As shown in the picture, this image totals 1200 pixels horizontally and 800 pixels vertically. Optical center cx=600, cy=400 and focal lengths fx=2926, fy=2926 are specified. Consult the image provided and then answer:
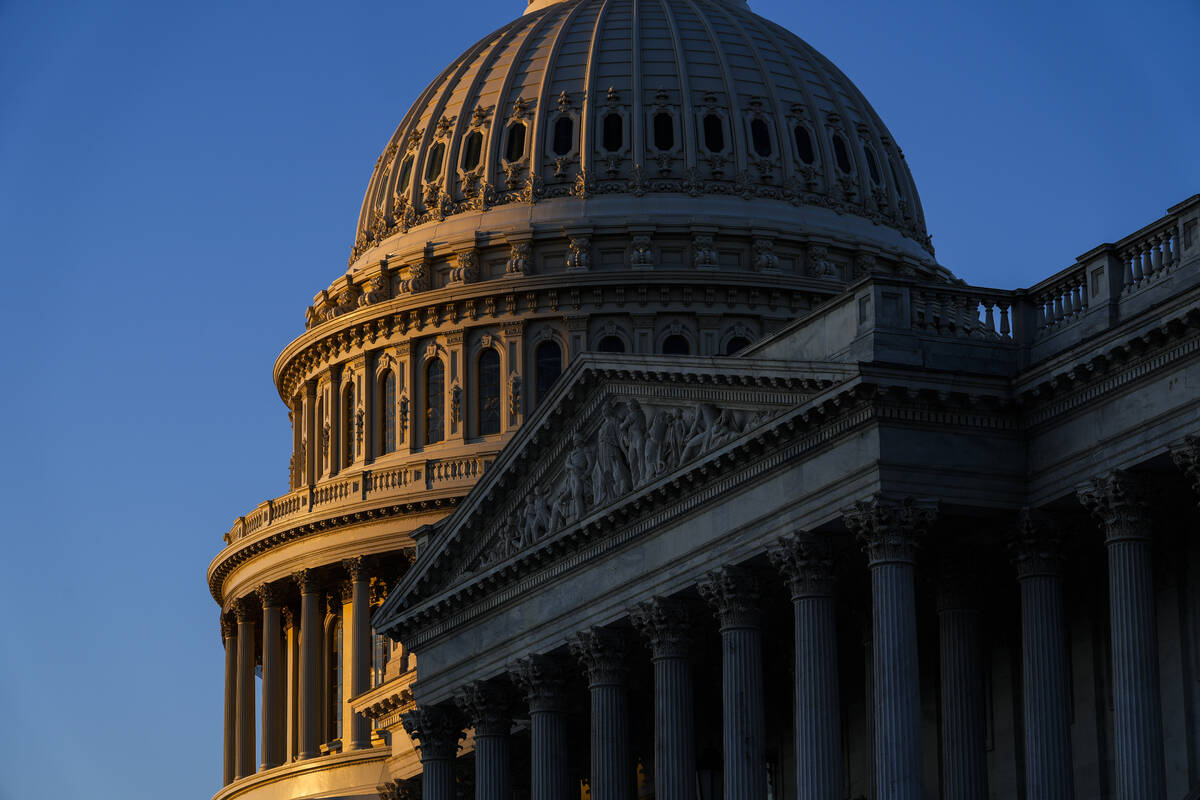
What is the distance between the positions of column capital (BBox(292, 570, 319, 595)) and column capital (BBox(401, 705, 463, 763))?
37805 mm

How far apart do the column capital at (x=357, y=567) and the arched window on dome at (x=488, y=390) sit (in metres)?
6.81

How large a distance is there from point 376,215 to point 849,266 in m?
19.7

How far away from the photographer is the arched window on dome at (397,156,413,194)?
4555 inches

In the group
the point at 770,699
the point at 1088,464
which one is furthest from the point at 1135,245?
the point at 770,699

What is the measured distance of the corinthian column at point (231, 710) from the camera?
389ft

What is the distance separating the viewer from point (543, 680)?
227 feet

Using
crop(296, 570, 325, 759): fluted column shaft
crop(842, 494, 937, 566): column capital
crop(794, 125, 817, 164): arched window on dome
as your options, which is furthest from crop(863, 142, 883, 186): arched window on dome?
crop(842, 494, 937, 566): column capital

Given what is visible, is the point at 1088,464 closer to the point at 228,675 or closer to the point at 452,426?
the point at 452,426

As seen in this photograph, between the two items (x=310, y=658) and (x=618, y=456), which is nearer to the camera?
(x=618, y=456)

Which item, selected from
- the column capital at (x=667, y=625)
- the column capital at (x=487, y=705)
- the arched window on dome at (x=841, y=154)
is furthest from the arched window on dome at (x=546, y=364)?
the column capital at (x=667, y=625)

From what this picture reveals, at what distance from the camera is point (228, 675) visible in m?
121

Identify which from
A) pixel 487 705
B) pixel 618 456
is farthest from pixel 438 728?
pixel 618 456

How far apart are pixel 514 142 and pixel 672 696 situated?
5184 centimetres

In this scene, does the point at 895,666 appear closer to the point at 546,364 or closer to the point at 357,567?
the point at 546,364
